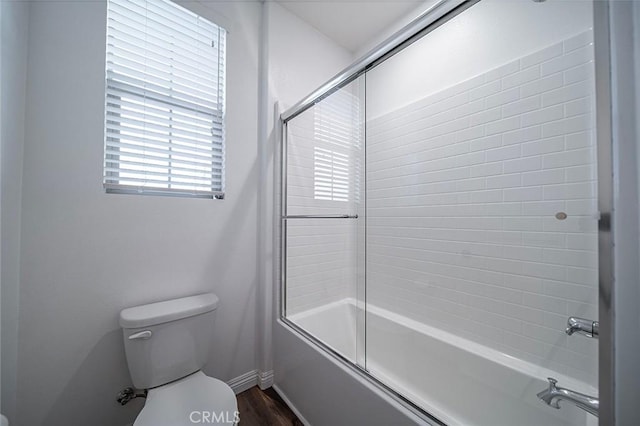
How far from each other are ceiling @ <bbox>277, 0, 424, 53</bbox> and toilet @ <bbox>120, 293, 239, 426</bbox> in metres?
2.11

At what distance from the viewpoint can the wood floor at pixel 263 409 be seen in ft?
4.38

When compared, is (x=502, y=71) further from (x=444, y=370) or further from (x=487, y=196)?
(x=444, y=370)

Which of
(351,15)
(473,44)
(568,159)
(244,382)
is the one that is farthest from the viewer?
(351,15)

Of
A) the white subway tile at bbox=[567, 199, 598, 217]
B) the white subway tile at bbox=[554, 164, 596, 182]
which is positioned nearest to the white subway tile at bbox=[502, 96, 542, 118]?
the white subway tile at bbox=[554, 164, 596, 182]

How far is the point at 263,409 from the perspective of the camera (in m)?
1.43

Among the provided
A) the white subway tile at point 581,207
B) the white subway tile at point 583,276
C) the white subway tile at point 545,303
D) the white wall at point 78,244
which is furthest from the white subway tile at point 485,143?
the white wall at point 78,244

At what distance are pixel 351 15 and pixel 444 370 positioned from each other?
2.48 metres

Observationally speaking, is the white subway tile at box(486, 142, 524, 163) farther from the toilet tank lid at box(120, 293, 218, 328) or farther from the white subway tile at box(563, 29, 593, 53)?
the toilet tank lid at box(120, 293, 218, 328)

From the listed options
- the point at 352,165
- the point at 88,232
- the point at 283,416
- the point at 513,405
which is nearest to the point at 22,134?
the point at 88,232

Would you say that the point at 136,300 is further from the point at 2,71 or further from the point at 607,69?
the point at 607,69

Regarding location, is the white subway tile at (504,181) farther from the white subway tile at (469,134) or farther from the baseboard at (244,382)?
the baseboard at (244,382)

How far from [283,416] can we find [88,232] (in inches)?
55.6

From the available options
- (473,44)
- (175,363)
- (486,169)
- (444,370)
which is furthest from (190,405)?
(473,44)

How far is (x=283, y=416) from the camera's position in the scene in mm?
1374
